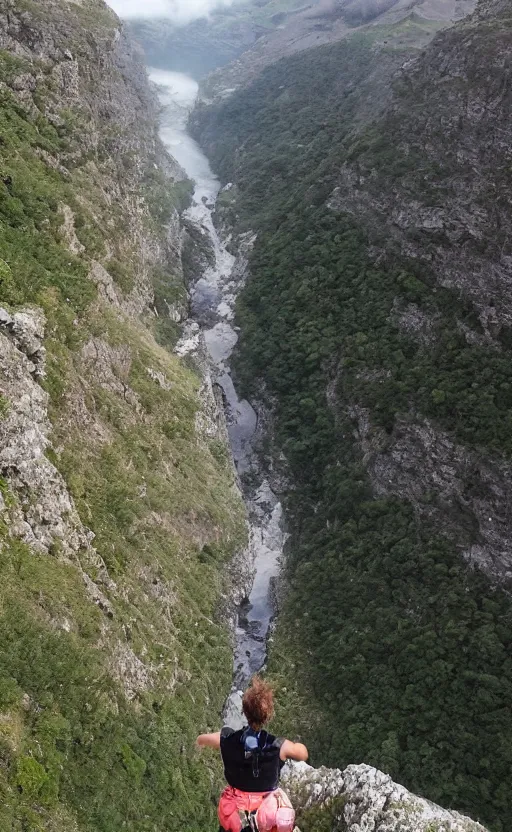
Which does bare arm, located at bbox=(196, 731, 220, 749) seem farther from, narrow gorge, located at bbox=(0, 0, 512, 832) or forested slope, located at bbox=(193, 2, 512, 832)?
forested slope, located at bbox=(193, 2, 512, 832)

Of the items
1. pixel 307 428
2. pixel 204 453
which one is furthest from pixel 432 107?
pixel 204 453

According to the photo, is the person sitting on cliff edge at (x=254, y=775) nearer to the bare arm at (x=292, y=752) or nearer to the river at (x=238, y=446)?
the bare arm at (x=292, y=752)

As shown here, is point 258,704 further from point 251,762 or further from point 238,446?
point 238,446

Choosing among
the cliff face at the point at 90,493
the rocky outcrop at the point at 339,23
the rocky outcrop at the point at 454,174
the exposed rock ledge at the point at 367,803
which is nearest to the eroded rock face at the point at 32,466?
the cliff face at the point at 90,493

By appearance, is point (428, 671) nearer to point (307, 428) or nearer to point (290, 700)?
point (290, 700)

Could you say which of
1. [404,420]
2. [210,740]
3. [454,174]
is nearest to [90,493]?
[210,740]

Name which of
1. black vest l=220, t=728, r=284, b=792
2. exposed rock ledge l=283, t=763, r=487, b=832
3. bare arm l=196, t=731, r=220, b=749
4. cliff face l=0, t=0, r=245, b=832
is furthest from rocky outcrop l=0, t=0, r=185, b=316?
black vest l=220, t=728, r=284, b=792
